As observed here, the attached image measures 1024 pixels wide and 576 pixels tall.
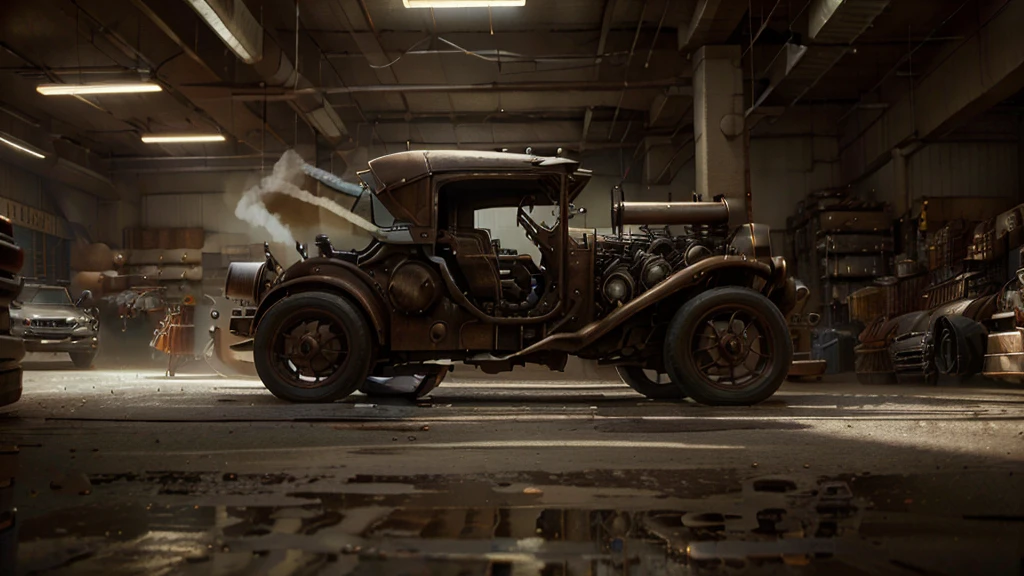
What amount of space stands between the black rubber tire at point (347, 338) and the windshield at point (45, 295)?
11.8 meters

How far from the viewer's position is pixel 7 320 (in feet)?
15.4

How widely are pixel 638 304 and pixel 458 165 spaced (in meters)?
1.72

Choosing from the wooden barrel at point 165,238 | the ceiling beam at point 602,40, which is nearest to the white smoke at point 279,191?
the wooden barrel at point 165,238

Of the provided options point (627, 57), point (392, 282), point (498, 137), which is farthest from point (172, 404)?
point (498, 137)

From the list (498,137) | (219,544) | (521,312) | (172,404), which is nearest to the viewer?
(219,544)

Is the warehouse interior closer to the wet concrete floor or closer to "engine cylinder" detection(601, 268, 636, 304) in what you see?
the wet concrete floor

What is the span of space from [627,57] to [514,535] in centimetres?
1384

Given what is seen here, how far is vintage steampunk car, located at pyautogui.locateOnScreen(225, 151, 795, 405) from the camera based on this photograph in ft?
19.5

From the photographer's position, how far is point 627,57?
14.7 m

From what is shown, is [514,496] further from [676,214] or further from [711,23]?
[711,23]

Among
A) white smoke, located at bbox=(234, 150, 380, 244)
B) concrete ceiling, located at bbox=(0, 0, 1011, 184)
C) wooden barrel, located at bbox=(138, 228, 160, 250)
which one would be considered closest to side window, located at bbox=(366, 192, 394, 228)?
concrete ceiling, located at bbox=(0, 0, 1011, 184)

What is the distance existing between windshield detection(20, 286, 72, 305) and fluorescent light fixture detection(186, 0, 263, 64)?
717cm

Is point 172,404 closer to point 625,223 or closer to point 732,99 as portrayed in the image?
point 625,223

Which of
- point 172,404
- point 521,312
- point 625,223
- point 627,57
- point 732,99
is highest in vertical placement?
point 627,57
